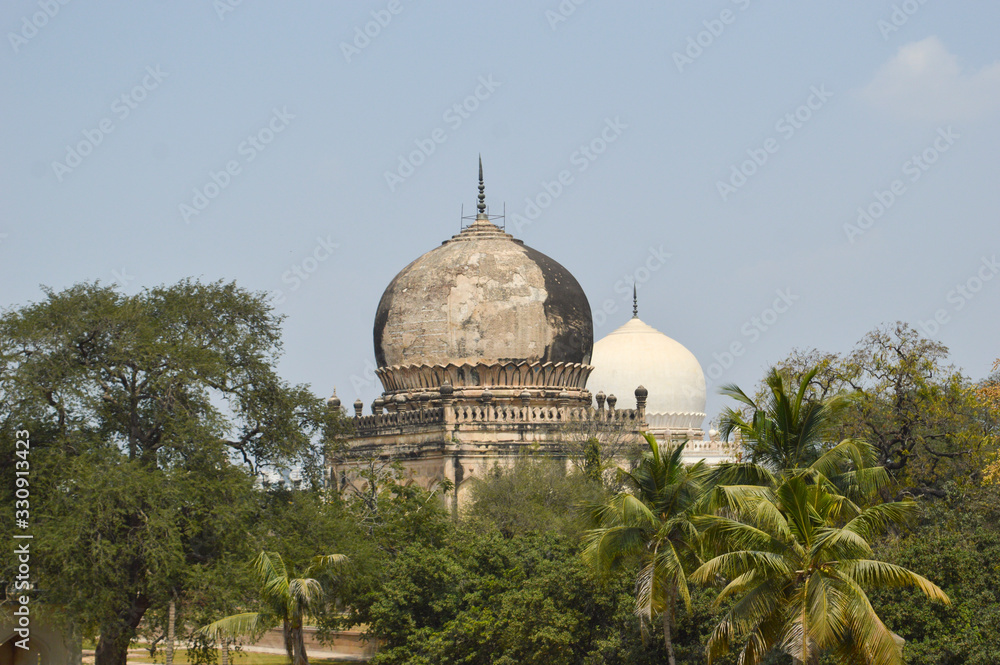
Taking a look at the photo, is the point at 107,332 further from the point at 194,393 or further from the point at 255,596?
the point at 255,596

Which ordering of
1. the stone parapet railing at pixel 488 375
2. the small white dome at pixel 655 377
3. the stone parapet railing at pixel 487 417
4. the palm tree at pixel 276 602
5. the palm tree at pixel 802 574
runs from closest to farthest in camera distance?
1. the palm tree at pixel 802 574
2. the palm tree at pixel 276 602
3. the stone parapet railing at pixel 487 417
4. the stone parapet railing at pixel 488 375
5. the small white dome at pixel 655 377

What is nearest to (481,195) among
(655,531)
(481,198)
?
(481,198)

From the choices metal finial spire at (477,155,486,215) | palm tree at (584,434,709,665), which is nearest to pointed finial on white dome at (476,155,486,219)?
metal finial spire at (477,155,486,215)

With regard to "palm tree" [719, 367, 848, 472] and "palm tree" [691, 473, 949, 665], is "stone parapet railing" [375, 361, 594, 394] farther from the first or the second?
"palm tree" [691, 473, 949, 665]

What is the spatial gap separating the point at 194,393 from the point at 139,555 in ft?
9.69

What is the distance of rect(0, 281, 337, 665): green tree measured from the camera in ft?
71.8

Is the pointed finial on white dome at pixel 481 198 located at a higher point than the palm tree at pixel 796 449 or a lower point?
higher

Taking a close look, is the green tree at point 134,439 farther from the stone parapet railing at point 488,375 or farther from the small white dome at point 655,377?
the small white dome at point 655,377

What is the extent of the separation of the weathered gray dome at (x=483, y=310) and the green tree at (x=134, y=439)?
33.7 ft

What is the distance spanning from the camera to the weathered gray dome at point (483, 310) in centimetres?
3528

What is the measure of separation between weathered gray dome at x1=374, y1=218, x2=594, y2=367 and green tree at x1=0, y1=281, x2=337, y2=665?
10.3 metres

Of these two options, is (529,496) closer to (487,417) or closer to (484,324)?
(487,417)

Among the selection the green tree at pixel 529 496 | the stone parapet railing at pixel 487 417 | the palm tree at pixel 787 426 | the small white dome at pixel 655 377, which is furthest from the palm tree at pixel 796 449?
the small white dome at pixel 655 377

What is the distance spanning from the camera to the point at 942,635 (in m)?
19.8
